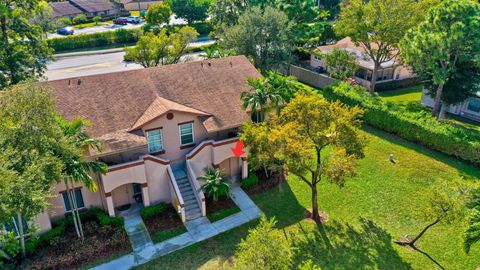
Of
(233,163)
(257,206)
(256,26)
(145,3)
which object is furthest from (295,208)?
(145,3)

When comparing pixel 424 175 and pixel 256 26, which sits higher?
pixel 256 26

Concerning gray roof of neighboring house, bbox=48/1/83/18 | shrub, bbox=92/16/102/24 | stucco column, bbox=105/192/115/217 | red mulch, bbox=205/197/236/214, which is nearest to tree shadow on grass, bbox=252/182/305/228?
red mulch, bbox=205/197/236/214

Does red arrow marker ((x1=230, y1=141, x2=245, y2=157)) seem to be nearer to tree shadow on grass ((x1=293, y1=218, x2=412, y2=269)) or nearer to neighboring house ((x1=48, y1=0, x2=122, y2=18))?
tree shadow on grass ((x1=293, y1=218, x2=412, y2=269))

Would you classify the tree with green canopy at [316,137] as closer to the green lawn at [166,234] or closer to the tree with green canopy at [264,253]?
the tree with green canopy at [264,253]

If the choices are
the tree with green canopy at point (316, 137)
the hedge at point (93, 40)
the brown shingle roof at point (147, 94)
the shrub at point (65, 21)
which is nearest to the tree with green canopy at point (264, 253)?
the tree with green canopy at point (316, 137)

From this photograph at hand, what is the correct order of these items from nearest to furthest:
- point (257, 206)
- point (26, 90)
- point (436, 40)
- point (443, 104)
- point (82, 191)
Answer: point (26, 90), point (82, 191), point (257, 206), point (436, 40), point (443, 104)

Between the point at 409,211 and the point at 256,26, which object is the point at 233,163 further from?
the point at 256,26
